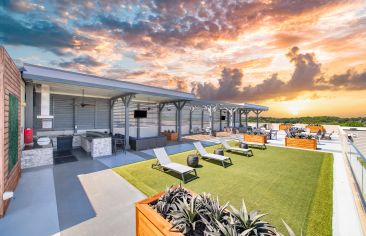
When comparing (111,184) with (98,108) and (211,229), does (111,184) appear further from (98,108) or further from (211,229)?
(98,108)

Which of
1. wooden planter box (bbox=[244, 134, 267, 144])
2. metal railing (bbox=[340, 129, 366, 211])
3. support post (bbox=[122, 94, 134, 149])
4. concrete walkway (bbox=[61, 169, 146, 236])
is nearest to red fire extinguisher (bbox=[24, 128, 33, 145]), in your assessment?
concrete walkway (bbox=[61, 169, 146, 236])

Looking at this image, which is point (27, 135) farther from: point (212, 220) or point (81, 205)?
point (212, 220)

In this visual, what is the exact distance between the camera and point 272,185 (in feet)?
16.3

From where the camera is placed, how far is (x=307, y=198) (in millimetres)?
4156

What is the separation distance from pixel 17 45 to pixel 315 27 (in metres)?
21.5

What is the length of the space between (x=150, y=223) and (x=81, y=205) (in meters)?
2.51

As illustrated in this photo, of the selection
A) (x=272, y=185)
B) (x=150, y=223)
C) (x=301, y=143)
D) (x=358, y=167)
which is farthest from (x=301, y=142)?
(x=150, y=223)

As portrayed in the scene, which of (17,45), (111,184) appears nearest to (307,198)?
(111,184)

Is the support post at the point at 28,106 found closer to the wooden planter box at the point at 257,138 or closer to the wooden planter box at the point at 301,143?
the wooden planter box at the point at 257,138

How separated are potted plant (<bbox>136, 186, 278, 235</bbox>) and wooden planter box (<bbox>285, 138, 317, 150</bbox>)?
39.0 ft

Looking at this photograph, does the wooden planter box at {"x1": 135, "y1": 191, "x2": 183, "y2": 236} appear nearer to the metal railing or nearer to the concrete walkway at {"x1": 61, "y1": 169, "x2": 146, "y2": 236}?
the concrete walkway at {"x1": 61, "y1": 169, "x2": 146, "y2": 236}

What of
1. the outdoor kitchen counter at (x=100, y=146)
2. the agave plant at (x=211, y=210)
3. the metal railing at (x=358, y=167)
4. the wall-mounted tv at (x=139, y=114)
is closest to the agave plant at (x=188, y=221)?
the agave plant at (x=211, y=210)

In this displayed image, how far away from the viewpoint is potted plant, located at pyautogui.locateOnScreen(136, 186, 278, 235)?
6.41ft

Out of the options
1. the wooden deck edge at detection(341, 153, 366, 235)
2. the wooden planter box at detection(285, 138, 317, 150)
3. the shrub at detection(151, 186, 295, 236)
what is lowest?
the wooden deck edge at detection(341, 153, 366, 235)
